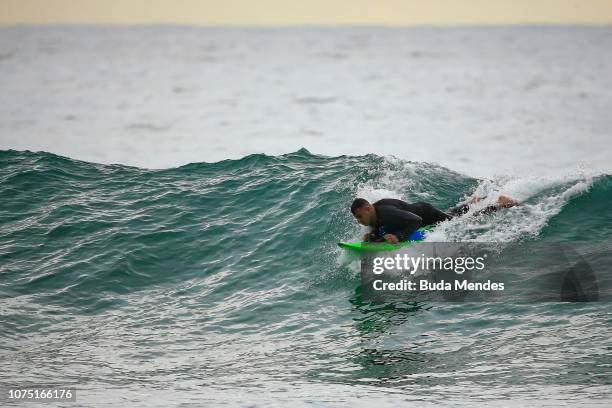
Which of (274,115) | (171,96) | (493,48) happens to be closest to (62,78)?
(171,96)

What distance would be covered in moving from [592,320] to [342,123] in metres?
39.8

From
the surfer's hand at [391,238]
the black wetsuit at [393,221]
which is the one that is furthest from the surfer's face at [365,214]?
the surfer's hand at [391,238]

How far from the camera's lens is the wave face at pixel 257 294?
36.7 feet

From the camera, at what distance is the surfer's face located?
13.6 metres

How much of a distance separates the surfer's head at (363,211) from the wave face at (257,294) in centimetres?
130

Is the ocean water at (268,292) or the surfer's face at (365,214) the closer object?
the ocean water at (268,292)

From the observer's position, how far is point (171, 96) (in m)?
69.2

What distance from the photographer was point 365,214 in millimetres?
13633

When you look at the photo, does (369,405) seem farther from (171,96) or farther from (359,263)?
(171,96)

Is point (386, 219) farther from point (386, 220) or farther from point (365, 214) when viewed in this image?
point (365, 214)

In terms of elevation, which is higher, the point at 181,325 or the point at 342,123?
the point at 342,123

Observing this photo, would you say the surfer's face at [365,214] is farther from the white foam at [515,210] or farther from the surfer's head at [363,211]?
the white foam at [515,210]

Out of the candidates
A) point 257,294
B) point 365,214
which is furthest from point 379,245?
point 257,294

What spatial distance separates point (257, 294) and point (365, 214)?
7.92 ft
